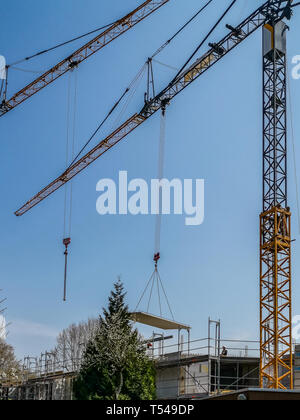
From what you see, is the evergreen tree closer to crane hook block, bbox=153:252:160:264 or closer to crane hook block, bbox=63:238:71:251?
crane hook block, bbox=153:252:160:264

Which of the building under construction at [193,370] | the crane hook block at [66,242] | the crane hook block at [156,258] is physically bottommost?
the building under construction at [193,370]

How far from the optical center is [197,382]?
34594 millimetres

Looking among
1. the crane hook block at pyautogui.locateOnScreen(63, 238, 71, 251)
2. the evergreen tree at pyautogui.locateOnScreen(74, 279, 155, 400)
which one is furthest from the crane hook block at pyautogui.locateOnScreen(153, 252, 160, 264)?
the crane hook block at pyautogui.locateOnScreen(63, 238, 71, 251)

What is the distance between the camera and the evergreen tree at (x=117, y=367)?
3650cm

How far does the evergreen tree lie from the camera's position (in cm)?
3650

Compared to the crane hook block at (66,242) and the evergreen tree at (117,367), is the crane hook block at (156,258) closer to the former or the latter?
the evergreen tree at (117,367)

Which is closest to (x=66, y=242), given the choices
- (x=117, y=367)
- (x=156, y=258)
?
(x=156, y=258)

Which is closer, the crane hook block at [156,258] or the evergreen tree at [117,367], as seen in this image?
the evergreen tree at [117,367]

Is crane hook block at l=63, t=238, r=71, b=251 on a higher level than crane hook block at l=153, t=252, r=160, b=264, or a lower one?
higher

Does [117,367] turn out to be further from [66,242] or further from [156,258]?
[66,242]

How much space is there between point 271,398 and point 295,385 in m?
24.3

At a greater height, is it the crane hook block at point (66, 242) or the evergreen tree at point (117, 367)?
the crane hook block at point (66, 242)

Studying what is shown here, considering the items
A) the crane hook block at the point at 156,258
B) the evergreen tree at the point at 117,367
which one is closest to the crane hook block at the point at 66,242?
the crane hook block at the point at 156,258
